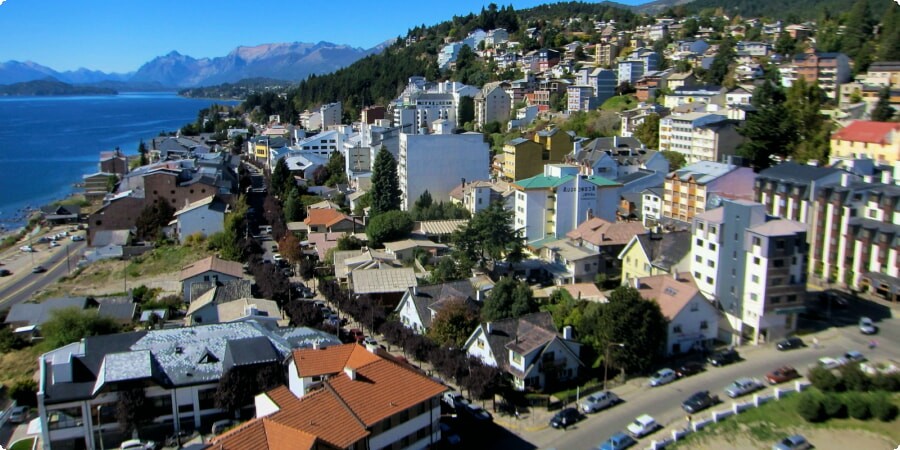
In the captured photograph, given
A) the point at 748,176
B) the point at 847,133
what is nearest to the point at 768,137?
the point at 847,133

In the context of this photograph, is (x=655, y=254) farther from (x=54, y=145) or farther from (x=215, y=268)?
(x=54, y=145)

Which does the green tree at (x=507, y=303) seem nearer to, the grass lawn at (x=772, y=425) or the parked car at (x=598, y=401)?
the parked car at (x=598, y=401)

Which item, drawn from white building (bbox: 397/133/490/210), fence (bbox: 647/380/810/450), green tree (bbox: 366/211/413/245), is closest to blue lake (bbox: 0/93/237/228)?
white building (bbox: 397/133/490/210)

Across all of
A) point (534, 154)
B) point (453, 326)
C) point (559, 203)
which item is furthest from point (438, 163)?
point (453, 326)

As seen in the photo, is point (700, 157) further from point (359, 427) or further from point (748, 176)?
point (359, 427)

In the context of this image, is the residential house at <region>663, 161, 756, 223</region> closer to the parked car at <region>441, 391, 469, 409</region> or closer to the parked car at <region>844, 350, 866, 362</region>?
the parked car at <region>844, 350, 866, 362</region>
